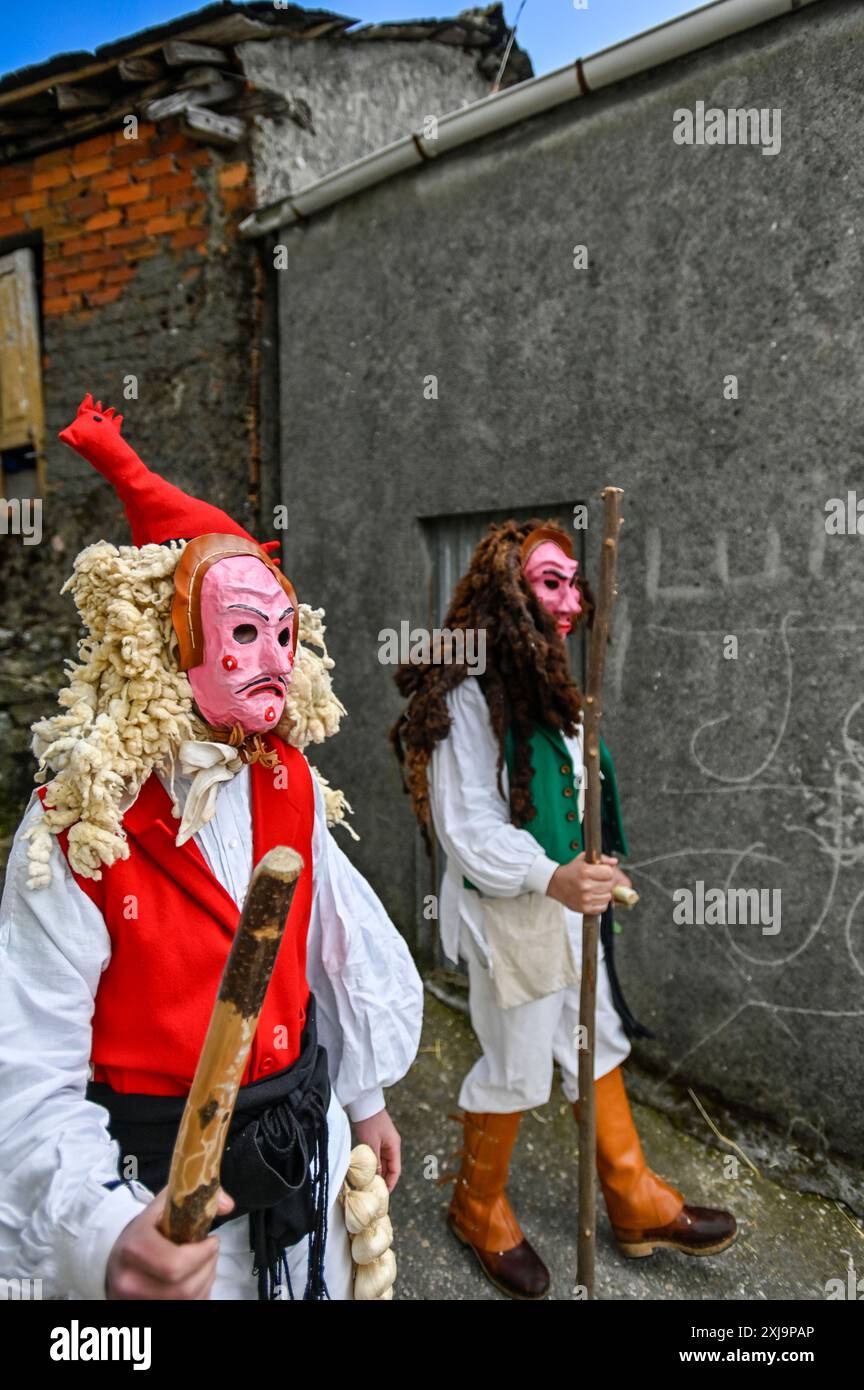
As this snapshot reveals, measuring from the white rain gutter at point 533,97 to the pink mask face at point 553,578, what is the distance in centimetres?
199

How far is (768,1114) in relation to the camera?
3.52 meters

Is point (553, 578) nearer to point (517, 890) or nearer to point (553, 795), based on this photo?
point (553, 795)

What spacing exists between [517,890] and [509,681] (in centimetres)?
65

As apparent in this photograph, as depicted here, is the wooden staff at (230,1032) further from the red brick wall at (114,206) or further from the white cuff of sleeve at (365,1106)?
the red brick wall at (114,206)

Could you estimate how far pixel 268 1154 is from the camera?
1610 mm

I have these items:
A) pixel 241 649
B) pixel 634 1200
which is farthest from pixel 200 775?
pixel 634 1200

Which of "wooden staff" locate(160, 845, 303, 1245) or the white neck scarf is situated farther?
the white neck scarf

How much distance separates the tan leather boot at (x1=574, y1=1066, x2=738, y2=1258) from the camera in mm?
2990

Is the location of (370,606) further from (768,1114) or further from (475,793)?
(768,1114)

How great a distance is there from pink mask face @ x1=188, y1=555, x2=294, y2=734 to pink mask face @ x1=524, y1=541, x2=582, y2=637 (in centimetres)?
139

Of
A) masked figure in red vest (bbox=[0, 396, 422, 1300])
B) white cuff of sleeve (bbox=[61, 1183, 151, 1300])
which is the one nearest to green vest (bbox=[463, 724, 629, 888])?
masked figure in red vest (bbox=[0, 396, 422, 1300])

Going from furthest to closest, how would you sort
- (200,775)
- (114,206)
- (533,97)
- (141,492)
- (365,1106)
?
(114,206) → (533,97) → (365,1106) → (141,492) → (200,775)

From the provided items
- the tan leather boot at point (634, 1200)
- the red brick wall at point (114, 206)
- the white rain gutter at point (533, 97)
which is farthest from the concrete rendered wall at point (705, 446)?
the red brick wall at point (114, 206)

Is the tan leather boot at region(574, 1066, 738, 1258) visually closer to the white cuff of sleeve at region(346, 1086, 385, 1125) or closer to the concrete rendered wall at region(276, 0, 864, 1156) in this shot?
the concrete rendered wall at region(276, 0, 864, 1156)
